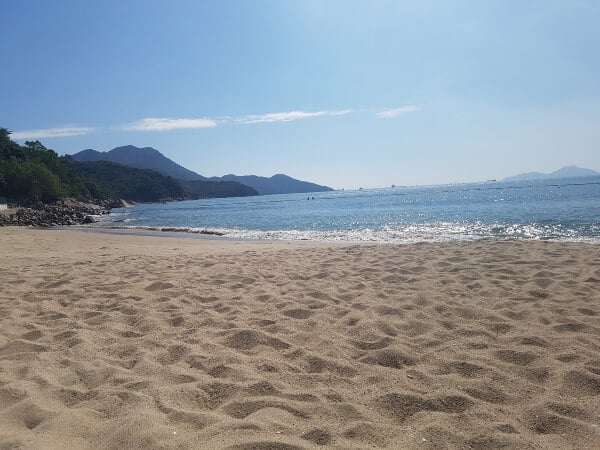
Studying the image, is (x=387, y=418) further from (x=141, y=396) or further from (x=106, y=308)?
(x=106, y=308)

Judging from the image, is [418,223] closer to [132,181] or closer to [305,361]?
[305,361]

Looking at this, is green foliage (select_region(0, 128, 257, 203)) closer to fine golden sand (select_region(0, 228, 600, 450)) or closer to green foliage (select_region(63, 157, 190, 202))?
green foliage (select_region(63, 157, 190, 202))

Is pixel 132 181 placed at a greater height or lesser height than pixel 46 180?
greater

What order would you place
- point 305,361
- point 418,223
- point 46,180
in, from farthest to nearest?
point 46,180
point 418,223
point 305,361

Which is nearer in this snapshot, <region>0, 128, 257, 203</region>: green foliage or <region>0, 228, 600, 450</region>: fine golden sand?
<region>0, 228, 600, 450</region>: fine golden sand

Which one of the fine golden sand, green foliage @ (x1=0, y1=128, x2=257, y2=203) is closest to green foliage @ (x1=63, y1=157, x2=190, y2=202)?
green foliage @ (x1=0, y1=128, x2=257, y2=203)

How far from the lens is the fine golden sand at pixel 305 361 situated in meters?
2.56

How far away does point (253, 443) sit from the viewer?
2410mm

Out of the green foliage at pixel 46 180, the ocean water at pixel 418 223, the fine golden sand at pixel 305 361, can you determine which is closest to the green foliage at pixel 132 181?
the green foliage at pixel 46 180

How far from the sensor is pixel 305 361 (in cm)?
362

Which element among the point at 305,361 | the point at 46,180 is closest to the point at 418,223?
the point at 305,361

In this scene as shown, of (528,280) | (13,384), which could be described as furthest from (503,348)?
(13,384)

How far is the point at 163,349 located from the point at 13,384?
120 cm

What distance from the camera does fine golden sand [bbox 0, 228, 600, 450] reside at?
2.56 meters
